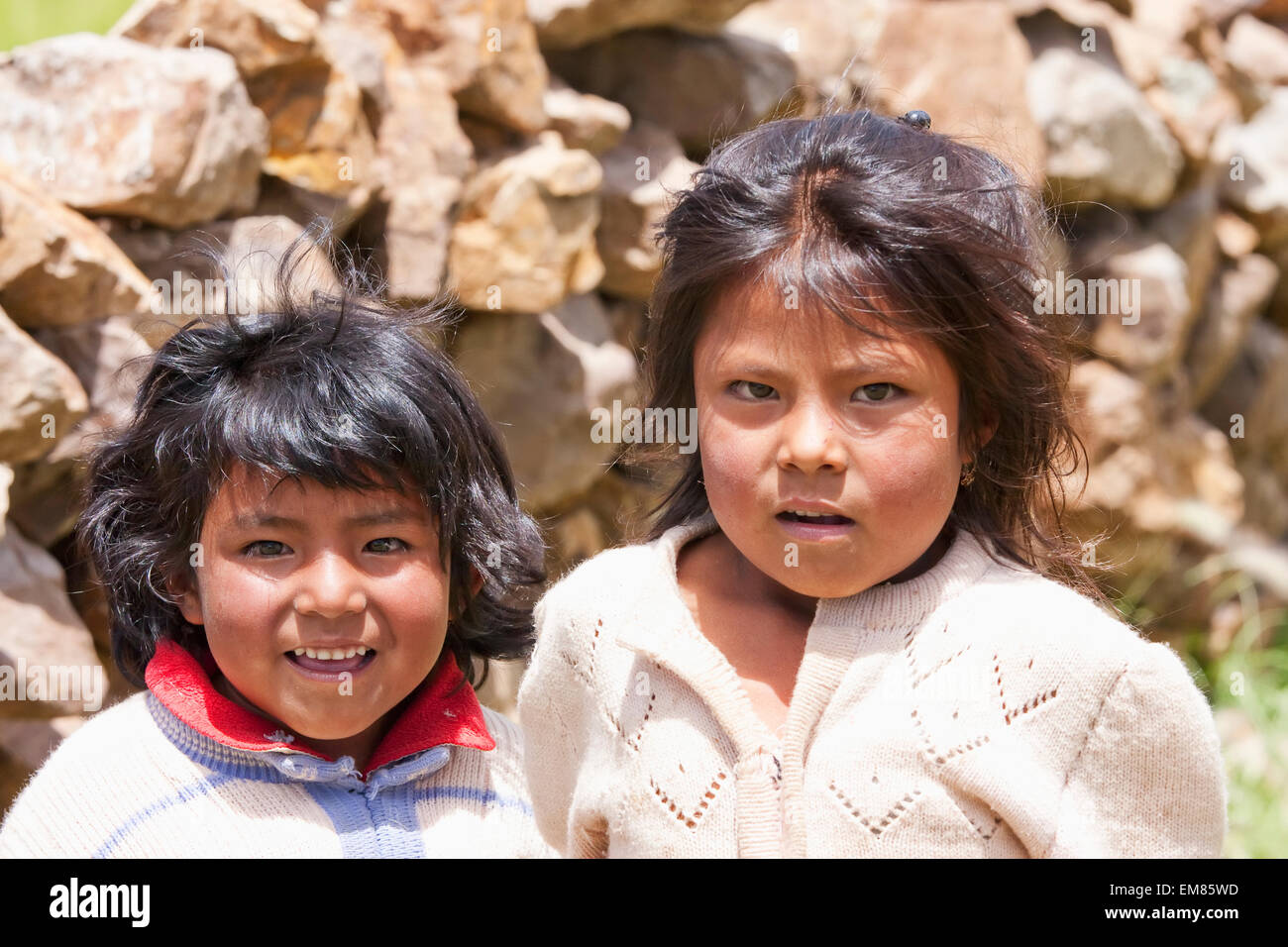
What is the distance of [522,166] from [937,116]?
81.9 inches

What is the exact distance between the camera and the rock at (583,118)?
4.59 metres

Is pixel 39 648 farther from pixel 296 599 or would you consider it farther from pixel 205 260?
pixel 296 599

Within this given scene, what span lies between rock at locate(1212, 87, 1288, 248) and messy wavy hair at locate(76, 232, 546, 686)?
5.37 meters

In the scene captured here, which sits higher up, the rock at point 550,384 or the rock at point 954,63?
the rock at point 954,63

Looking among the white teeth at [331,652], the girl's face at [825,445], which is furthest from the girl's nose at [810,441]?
the white teeth at [331,652]

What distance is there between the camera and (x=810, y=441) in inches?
68.9

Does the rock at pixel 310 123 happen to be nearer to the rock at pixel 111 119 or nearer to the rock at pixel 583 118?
the rock at pixel 111 119

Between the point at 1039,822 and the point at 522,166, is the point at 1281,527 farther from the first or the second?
the point at 1039,822

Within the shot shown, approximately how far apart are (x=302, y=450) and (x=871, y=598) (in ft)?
2.65

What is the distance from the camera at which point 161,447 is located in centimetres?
220

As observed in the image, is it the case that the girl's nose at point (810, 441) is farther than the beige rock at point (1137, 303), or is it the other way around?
the beige rock at point (1137, 303)

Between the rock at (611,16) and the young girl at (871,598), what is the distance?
108 inches

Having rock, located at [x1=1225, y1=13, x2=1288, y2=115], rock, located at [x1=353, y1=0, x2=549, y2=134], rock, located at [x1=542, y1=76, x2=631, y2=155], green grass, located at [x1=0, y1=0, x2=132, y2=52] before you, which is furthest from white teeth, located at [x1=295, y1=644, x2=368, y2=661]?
rock, located at [x1=1225, y1=13, x2=1288, y2=115]
